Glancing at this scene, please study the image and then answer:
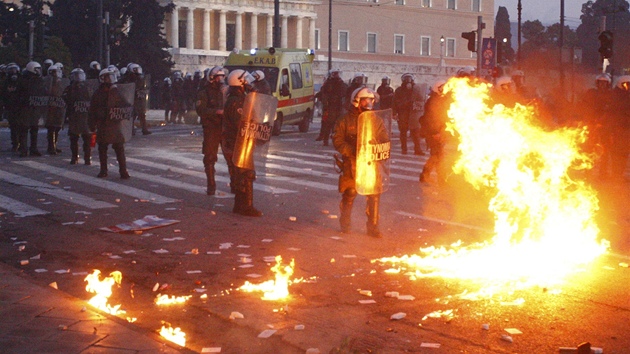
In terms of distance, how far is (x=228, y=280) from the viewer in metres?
7.94

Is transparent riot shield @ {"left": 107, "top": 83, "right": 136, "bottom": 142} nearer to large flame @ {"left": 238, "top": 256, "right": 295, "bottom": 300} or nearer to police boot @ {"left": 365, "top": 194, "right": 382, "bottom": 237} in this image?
police boot @ {"left": 365, "top": 194, "right": 382, "bottom": 237}

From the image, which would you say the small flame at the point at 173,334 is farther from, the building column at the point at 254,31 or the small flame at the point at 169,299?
the building column at the point at 254,31

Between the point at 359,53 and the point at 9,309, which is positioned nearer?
the point at 9,309

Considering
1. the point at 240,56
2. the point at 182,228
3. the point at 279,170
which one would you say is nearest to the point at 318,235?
the point at 182,228

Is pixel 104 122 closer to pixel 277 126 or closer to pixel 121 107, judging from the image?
pixel 121 107

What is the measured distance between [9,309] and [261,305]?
177 cm

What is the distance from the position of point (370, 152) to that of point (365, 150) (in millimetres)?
62

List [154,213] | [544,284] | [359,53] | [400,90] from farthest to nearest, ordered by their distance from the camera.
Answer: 1. [359,53]
2. [400,90]
3. [154,213]
4. [544,284]

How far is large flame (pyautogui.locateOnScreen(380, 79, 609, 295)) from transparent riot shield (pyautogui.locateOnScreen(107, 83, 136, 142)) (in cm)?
587

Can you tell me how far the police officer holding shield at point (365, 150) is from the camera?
32.9 ft

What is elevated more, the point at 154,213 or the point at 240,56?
the point at 240,56

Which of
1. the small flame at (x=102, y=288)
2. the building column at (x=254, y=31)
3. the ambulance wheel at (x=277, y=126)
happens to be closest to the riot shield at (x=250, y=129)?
the small flame at (x=102, y=288)

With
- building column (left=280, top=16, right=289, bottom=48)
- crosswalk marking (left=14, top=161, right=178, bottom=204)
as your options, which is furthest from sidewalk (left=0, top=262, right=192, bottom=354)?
building column (left=280, top=16, right=289, bottom=48)

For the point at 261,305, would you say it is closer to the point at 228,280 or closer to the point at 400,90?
the point at 228,280
